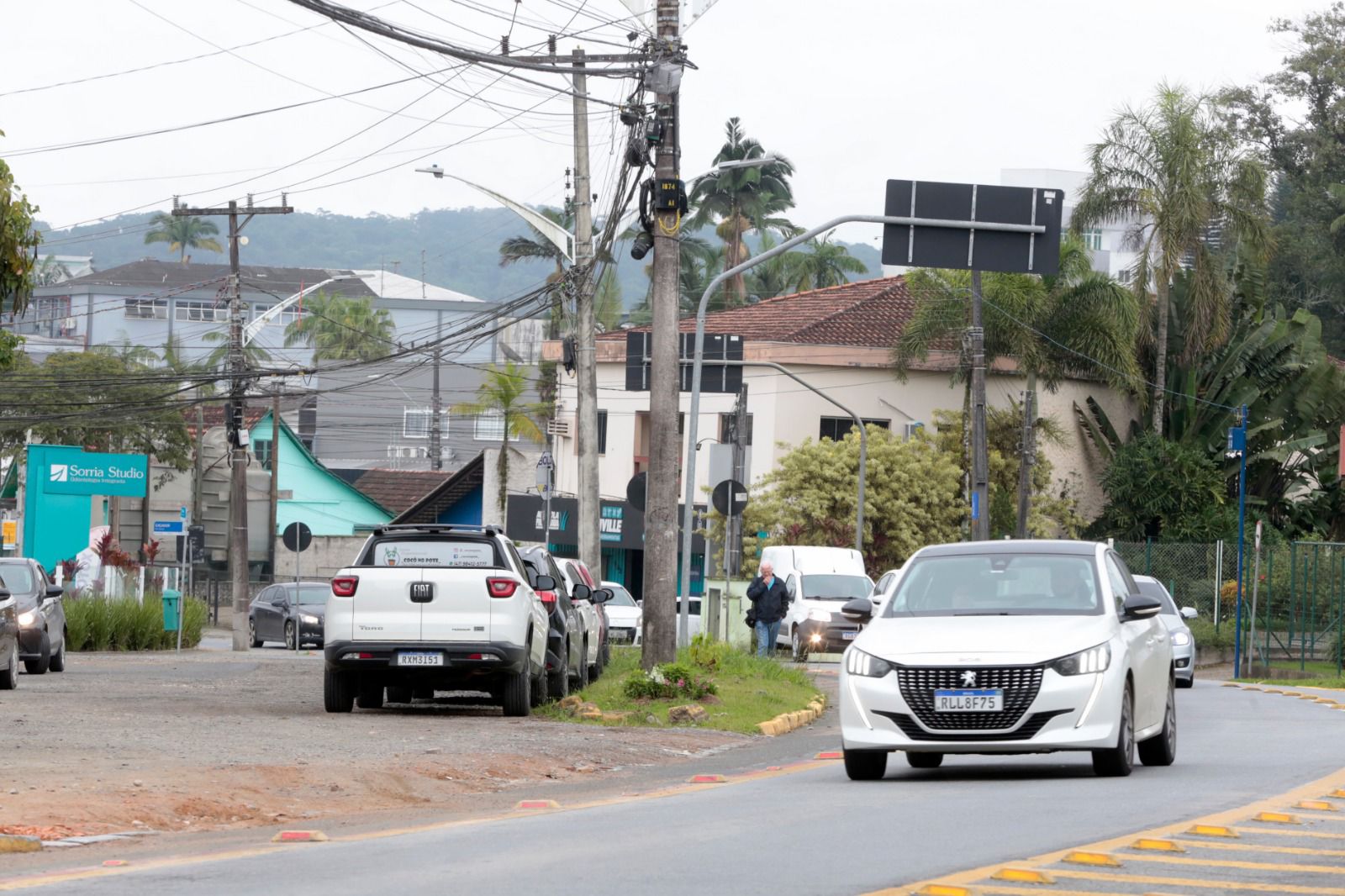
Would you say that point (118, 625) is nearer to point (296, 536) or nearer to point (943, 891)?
point (296, 536)

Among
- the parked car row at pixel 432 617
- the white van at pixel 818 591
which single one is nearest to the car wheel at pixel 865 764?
the parked car row at pixel 432 617

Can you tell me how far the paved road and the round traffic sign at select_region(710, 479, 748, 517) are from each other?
54.4 feet

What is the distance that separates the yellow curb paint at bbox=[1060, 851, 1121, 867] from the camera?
895 centimetres

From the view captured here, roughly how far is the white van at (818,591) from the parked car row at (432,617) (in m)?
16.5

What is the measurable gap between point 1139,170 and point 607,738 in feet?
124

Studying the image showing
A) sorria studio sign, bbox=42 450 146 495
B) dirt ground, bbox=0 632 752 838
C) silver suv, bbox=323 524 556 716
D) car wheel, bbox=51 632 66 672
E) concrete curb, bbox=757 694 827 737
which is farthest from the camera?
sorria studio sign, bbox=42 450 146 495

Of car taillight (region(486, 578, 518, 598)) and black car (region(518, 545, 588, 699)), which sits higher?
car taillight (region(486, 578, 518, 598))

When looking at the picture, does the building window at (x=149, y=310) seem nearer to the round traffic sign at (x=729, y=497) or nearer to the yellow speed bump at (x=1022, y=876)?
the round traffic sign at (x=729, y=497)

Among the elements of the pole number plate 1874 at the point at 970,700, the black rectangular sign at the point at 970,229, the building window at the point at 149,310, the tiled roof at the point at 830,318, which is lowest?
the pole number plate 1874 at the point at 970,700

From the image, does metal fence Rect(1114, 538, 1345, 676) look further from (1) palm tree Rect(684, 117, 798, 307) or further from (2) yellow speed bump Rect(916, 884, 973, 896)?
(1) palm tree Rect(684, 117, 798, 307)

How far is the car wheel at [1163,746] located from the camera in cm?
1448

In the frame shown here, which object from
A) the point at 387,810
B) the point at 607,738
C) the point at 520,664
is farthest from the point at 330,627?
the point at 387,810

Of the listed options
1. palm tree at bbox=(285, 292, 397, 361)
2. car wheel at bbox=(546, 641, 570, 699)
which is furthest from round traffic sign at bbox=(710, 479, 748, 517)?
palm tree at bbox=(285, 292, 397, 361)

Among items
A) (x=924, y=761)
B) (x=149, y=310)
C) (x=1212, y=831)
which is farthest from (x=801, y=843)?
(x=149, y=310)
